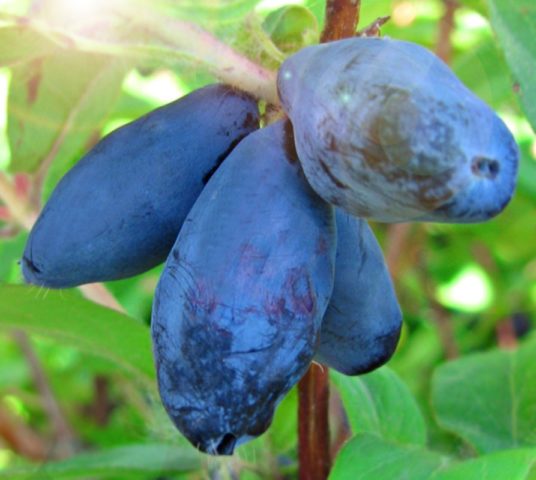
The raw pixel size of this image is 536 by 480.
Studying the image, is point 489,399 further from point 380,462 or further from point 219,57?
point 219,57

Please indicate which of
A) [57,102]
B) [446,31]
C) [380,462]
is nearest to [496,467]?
[380,462]

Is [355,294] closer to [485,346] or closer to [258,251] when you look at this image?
[258,251]

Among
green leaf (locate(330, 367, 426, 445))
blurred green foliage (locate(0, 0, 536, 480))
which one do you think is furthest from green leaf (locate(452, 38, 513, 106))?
green leaf (locate(330, 367, 426, 445))

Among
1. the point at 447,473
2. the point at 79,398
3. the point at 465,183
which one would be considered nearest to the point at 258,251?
the point at 465,183

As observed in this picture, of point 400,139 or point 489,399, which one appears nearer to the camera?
point 400,139

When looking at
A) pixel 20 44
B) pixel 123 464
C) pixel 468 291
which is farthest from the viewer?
pixel 468 291

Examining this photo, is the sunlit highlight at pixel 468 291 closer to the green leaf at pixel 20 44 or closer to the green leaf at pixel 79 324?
the green leaf at pixel 79 324

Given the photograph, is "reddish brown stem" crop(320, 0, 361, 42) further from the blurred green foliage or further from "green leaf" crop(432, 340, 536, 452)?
"green leaf" crop(432, 340, 536, 452)
